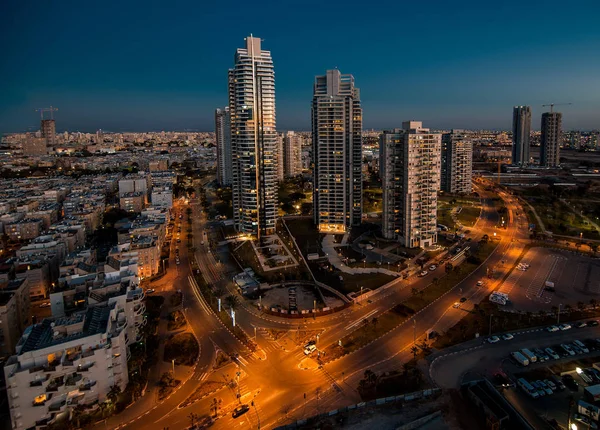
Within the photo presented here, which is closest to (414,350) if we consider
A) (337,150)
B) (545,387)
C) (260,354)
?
(545,387)

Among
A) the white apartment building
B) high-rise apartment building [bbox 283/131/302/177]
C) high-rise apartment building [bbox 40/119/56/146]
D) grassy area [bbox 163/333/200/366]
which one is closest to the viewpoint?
the white apartment building

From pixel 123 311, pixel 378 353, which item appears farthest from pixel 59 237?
pixel 378 353

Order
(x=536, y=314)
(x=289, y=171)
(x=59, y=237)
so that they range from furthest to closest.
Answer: (x=289, y=171) < (x=59, y=237) < (x=536, y=314)

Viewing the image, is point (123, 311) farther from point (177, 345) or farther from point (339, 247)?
point (339, 247)

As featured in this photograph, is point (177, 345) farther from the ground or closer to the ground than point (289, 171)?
closer to the ground

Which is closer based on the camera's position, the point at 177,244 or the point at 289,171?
the point at 177,244

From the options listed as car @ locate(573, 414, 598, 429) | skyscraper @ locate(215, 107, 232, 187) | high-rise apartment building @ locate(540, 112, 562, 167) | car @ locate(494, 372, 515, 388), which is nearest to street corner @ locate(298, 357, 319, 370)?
car @ locate(494, 372, 515, 388)

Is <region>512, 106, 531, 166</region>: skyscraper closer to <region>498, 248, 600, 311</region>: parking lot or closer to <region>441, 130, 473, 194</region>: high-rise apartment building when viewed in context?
<region>441, 130, 473, 194</region>: high-rise apartment building
